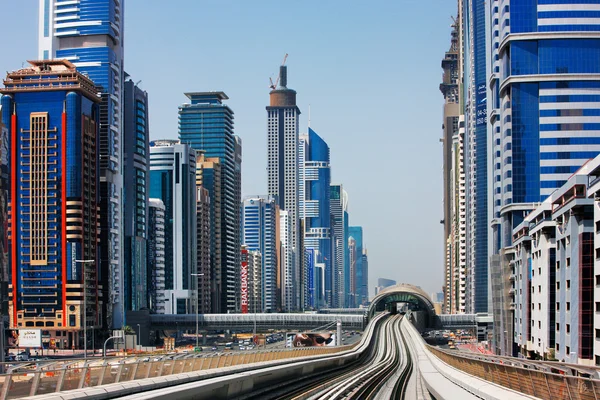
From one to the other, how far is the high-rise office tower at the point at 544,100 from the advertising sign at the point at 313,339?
162 ft

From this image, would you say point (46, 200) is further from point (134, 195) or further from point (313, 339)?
point (313, 339)

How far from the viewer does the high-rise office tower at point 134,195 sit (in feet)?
625

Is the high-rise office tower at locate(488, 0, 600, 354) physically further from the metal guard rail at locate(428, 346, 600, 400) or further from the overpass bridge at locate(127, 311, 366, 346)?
the metal guard rail at locate(428, 346, 600, 400)

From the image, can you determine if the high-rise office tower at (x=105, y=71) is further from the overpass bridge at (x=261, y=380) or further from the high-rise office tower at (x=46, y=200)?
the overpass bridge at (x=261, y=380)

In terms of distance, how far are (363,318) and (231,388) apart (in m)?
147

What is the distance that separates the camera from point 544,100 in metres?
122

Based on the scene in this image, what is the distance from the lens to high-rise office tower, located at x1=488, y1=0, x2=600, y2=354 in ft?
394

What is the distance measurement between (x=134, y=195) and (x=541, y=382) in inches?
6850

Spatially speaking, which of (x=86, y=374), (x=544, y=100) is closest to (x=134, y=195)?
(x=544, y=100)

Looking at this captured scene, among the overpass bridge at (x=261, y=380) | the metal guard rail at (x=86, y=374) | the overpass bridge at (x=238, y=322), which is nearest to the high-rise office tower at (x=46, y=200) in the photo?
the overpass bridge at (x=238, y=322)

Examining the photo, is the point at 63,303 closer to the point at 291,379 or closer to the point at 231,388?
the point at 291,379

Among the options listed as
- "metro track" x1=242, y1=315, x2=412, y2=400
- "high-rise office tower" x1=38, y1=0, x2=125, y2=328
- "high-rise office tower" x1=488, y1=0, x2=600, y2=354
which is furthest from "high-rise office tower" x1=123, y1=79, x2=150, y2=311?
"metro track" x1=242, y1=315, x2=412, y2=400

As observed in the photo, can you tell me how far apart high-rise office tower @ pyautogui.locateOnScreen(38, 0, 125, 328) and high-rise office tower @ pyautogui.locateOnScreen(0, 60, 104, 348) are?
46.4ft

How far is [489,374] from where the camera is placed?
33.8 metres
